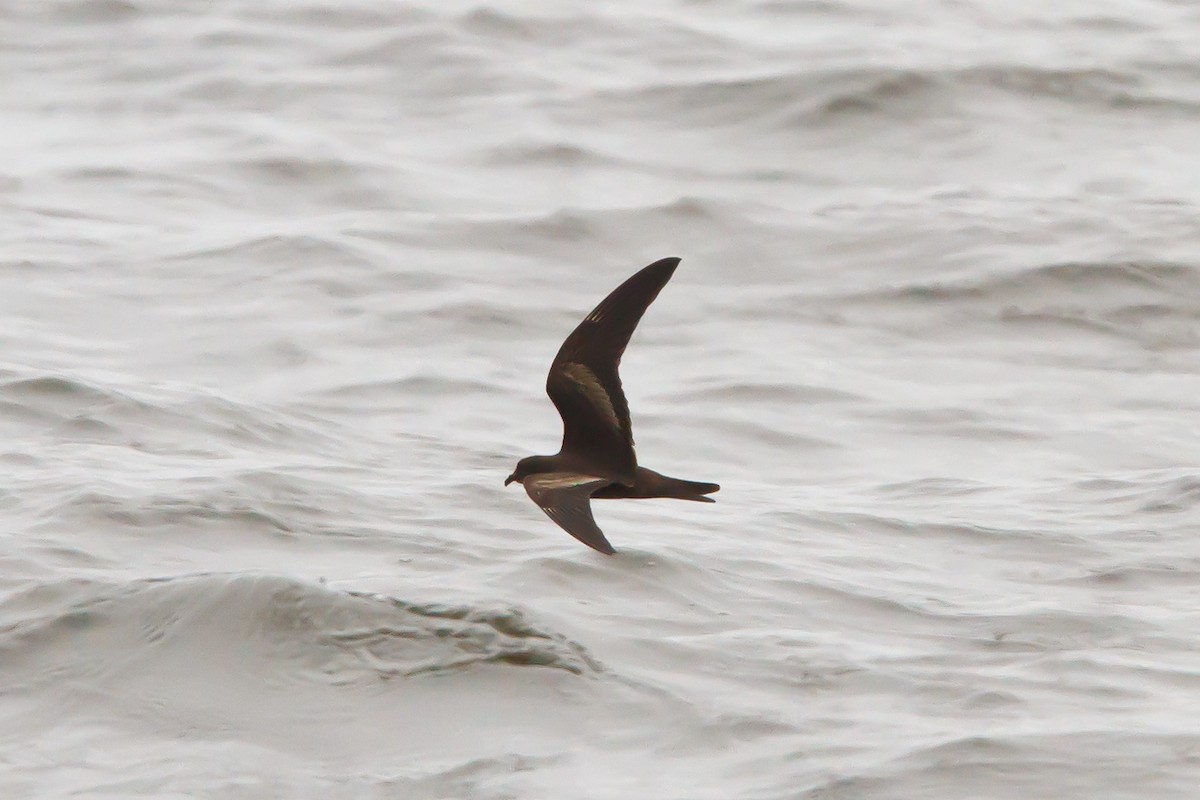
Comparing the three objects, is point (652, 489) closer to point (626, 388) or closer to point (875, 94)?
point (626, 388)

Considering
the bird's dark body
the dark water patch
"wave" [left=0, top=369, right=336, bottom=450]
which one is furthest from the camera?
"wave" [left=0, top=369, right=336, bottom=450]

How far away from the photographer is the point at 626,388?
11.2m

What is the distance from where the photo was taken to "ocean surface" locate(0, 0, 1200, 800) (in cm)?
641

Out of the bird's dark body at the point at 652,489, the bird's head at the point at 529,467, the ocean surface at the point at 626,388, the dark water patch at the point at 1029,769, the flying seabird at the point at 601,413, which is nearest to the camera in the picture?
the dark water patch at the point at 1029,769

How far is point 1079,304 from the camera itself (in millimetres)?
12781

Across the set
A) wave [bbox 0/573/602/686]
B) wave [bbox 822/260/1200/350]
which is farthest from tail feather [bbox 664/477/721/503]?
wave [bbox 822/260/1200/350]

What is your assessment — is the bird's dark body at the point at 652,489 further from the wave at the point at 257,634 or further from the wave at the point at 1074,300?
the wave at the point at 1074,300

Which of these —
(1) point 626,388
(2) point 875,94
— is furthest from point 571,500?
(2) point 875,94

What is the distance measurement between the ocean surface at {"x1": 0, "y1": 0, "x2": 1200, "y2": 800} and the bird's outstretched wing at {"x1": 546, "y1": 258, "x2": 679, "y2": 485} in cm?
64

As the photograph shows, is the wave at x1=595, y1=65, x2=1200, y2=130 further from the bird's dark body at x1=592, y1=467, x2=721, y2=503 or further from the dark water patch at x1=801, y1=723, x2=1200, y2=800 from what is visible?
the dark water patch at x1=801, y1=723, x2=1200, y2=800

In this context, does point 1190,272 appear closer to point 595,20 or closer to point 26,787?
point 595,20

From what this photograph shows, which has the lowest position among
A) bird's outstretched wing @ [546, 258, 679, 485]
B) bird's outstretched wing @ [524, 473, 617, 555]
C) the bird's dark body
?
the bird's dark body

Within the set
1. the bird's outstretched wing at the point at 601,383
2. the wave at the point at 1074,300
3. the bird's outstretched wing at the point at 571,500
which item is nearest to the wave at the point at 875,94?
the wave at the point at 1074,300

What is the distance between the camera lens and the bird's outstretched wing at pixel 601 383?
695 centimetres
